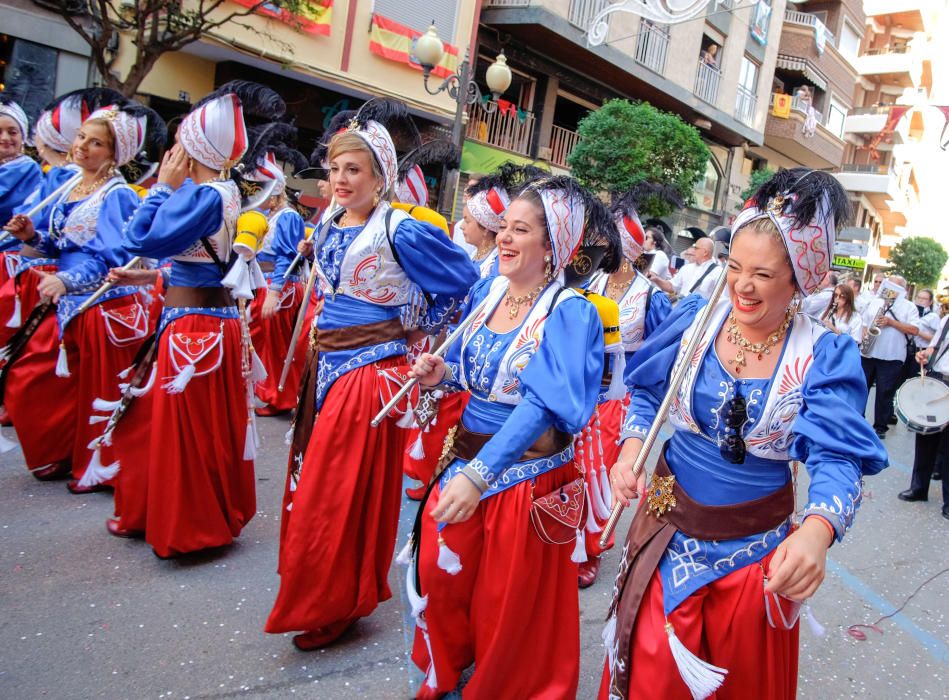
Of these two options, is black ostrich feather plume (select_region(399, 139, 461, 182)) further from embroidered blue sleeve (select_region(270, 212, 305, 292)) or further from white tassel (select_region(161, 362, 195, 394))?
white tassel (select_region(161, 362, 195, 394))

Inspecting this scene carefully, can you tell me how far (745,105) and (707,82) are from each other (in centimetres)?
299

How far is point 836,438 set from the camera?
1.82 m

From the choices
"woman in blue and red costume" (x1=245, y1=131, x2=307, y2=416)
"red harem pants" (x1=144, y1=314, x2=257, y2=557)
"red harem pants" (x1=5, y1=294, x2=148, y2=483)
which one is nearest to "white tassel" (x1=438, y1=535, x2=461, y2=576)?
"red harem pants" (x1=144, y1=314, x2=257, y2=557)

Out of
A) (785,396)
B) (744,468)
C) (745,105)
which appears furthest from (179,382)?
(745,105)

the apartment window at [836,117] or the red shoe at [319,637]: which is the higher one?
the apartment window at [836,117]

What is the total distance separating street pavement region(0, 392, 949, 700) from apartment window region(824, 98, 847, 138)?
1098 inches

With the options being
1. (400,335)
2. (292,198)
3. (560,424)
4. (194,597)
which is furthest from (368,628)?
(292,198)

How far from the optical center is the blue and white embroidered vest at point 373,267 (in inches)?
123

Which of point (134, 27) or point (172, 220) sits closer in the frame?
point (172, 220)

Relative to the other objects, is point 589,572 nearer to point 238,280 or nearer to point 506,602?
point 506,602

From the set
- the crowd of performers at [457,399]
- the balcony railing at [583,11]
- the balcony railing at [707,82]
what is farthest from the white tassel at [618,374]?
the balcony railing at [707,82]

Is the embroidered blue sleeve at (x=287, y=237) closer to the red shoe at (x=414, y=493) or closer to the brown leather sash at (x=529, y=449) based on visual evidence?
the red shoe at (x=414, y=493)

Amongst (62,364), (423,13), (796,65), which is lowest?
(62,364)

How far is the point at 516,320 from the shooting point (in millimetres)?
2672
